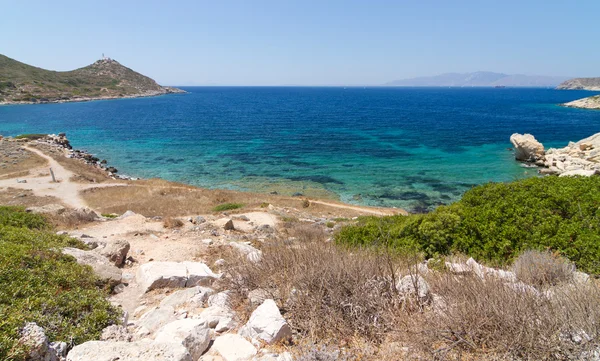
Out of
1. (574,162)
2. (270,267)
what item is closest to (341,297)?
(270,267)

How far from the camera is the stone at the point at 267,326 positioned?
194 inches

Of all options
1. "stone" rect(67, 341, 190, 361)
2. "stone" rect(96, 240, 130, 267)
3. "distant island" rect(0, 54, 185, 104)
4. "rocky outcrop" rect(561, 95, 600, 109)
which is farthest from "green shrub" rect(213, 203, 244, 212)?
"distant island" rect(0, 54, 185, 104)

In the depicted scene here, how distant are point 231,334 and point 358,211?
21207 mm

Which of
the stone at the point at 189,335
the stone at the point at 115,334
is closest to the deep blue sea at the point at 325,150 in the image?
the stone at the point at 189,335

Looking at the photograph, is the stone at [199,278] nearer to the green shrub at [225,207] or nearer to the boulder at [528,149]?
the green shrub at [225,207]

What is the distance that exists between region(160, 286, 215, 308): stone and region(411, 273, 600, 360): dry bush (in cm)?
414

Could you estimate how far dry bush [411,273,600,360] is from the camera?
12.9 ft

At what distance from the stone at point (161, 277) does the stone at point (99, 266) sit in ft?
1.76

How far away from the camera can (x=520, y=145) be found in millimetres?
41562

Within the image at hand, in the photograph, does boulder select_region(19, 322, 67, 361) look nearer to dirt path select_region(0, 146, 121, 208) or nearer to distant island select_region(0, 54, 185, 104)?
dirt path select_region(0, 146, 121, 208)

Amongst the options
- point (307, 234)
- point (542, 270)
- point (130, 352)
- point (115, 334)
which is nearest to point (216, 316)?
point (115, 334)

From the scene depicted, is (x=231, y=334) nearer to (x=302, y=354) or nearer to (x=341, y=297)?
(x=302, y=354)

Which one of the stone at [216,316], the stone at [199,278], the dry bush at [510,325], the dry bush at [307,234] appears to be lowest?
the dry bush at [307,234]

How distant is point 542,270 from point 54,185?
117 feet
